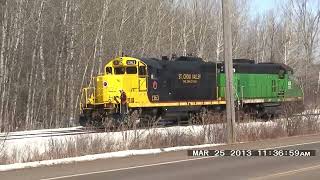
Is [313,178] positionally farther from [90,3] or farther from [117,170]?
[90,3]

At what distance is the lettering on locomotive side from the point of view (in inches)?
1182

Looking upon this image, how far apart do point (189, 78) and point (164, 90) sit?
6.98 feet

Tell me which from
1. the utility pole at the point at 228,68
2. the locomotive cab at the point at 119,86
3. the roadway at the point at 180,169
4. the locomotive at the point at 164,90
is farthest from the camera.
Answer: the locomotive cab at the point at 119,86

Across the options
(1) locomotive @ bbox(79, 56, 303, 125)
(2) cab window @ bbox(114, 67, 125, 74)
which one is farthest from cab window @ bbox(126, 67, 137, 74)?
(2) cab window @ bbox(114, 67, 125, 74)

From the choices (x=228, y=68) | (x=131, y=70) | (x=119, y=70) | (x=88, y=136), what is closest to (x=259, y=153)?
(x=228, y=68)

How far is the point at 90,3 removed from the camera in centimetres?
3966

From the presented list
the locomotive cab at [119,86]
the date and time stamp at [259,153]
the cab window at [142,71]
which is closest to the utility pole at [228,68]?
the date and time stamp at [259,153]

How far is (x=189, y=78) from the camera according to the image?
30.4m

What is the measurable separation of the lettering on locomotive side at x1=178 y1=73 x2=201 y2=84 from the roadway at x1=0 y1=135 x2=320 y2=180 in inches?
538

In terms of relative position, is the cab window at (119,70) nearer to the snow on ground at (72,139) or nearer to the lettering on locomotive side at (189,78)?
the lettering on locomotive side at (189,78)

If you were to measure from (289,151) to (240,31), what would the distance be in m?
54.6

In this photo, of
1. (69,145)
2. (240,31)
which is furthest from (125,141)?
(240,31)

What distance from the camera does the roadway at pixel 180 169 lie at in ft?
39.9

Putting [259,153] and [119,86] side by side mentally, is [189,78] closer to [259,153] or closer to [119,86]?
[119,86]
